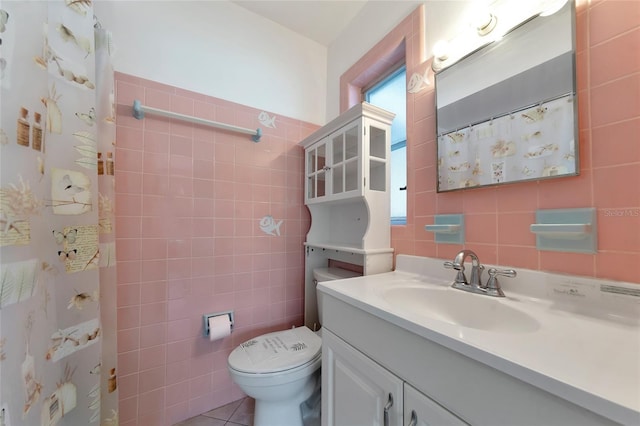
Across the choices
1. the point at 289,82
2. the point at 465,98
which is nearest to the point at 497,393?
the point at 465,98

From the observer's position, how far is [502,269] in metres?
0.79

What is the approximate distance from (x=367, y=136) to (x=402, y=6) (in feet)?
2.42

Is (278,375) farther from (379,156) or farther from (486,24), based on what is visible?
(486,24)

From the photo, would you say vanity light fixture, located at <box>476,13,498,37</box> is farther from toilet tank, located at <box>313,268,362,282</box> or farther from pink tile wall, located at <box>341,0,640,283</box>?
toilet tank, located at <box>313,268,362,282</box>

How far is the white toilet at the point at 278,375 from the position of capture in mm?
1000

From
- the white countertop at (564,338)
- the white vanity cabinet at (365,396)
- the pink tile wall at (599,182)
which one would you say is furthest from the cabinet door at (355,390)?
the pink tile wall at (599,182)

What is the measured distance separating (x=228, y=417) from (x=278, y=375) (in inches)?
24.9

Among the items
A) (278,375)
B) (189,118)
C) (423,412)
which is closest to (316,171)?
(189,118)

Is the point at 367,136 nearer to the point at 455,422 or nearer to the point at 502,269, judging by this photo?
the point at 502,269

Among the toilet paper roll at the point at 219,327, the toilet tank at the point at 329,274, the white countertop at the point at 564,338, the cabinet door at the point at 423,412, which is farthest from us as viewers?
the toilet tank at the point at 329,274

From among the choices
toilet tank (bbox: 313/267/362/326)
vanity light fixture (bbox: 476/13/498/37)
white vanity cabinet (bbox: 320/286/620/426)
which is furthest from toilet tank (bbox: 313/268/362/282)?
vanity light fixture (bbox: 476/13/498/37)

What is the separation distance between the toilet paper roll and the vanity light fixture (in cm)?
181

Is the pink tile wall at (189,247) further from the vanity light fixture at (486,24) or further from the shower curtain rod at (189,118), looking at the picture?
the vanity light fixture at (486,24)

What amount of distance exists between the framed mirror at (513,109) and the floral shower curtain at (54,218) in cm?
133
